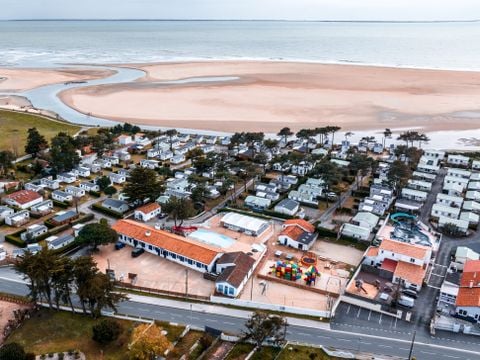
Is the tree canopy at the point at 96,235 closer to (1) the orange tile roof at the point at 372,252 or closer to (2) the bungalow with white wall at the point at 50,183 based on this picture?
(2) the bungalow with white wall at the point at 50,183

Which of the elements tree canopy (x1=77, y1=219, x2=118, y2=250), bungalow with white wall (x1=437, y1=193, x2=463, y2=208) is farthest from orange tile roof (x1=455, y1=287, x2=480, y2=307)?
tree canopy (x1=77, y1=219, x2=118, y2=250)

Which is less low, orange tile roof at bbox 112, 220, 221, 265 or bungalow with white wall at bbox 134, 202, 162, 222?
orange tile roof at bbox 112, 220, 221, 265

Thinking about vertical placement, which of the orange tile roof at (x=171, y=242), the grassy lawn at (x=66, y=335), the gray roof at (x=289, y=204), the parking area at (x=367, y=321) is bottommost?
the grassy lawn at (x=66, y=335)

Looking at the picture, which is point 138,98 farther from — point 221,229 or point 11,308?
point 11,308

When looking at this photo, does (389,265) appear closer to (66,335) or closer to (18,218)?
(66,335)

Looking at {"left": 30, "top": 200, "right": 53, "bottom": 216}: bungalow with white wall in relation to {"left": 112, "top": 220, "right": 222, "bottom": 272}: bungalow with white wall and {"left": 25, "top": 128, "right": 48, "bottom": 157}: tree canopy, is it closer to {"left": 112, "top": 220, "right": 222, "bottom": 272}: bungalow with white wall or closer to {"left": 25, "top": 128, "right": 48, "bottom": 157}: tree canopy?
{"left": 112, "top": 220, "right": 222, "bottom": 272}: bungalow with white wall

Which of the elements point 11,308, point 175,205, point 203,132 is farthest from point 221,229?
point 203,132

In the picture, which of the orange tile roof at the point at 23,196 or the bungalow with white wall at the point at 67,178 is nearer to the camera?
the orange tile roof at the point at 23,196

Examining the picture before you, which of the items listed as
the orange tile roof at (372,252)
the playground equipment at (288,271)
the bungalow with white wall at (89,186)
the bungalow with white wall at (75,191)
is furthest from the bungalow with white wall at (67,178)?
the orange tile roof at (372,252)
